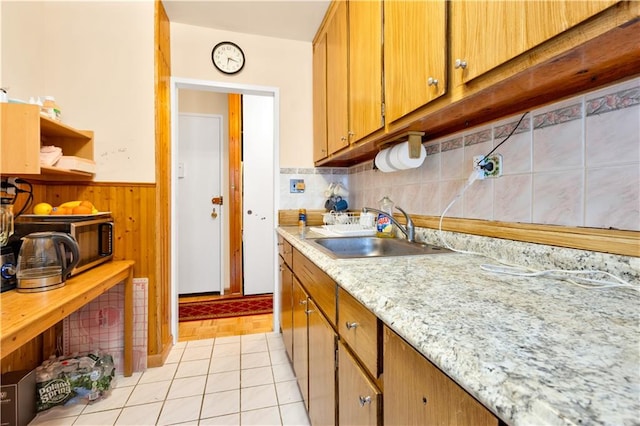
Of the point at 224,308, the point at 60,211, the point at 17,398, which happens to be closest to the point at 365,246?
the point at 60,211

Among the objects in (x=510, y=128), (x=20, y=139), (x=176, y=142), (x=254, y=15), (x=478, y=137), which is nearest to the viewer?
(x=510, y=128)

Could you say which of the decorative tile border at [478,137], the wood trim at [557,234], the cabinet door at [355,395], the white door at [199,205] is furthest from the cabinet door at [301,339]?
the white door at [199,205]

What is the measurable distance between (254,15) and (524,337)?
7.93ft

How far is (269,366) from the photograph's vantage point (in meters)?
1.88

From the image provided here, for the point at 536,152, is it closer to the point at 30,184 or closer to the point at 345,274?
the point at 345,274

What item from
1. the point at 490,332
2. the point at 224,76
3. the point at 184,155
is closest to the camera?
the point at 490,332

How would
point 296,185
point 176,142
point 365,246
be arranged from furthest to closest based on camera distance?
point 296,185 < point 176,142 < point 365,246

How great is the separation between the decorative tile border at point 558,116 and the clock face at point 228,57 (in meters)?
2.09

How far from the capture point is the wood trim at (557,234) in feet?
2.31

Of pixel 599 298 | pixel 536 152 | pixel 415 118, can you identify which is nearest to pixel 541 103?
pixel 536 152

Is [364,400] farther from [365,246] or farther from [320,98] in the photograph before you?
[320,98]

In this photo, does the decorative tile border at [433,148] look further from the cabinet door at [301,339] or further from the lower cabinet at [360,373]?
the cabinet door at [301,339]

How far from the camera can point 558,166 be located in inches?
34.5

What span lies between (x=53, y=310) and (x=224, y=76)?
6.12 feet
